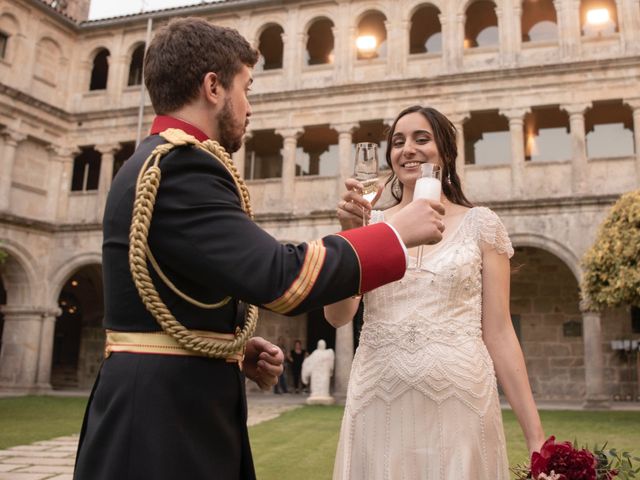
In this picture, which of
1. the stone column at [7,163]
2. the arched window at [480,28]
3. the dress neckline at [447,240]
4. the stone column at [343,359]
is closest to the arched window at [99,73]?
the stone column at [7,163]

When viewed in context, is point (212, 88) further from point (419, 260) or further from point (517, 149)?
point (517, 149)

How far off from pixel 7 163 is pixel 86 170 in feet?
11.9

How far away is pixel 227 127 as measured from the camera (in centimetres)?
170

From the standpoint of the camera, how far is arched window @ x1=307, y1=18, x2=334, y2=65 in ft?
63.2

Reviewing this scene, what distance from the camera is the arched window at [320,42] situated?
1927cm

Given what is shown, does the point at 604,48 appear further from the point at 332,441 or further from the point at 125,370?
the point at 125,370

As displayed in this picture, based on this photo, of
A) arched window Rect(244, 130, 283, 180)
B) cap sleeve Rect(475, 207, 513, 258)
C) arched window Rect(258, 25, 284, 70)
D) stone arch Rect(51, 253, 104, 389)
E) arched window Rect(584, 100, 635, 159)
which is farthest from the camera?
stone arch Rect(51, 253, 104, 389)

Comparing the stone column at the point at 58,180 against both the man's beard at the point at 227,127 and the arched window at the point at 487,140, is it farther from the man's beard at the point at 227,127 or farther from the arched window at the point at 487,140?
the man's beard at the point at 227,127

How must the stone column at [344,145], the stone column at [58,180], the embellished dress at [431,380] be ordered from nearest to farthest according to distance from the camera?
the embellished dress at [431,380]
the stone column at [344,145]
the stone column at [58,180]

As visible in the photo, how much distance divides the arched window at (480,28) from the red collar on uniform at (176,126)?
1809 centimetres

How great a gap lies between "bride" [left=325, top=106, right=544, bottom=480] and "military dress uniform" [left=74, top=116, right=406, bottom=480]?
72cm

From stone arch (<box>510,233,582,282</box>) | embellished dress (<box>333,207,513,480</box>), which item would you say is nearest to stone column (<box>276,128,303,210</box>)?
stone arch (<box>510,233,582,282</box>)

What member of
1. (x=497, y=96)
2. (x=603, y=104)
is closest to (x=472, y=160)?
(x=497, y=96)

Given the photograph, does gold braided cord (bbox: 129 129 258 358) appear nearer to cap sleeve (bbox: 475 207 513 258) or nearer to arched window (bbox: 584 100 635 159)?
cap sleeve (bbox: 475 207 513 258)
